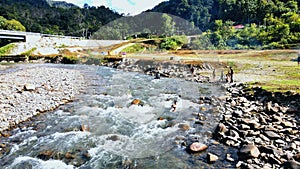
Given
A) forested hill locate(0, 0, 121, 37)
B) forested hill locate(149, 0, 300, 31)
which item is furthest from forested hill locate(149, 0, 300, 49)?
forested hill locate(0, 0, 121, 37)

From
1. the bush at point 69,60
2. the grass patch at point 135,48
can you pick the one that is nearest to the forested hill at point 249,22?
the grass patch at point 135,48

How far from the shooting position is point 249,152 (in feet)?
28.0

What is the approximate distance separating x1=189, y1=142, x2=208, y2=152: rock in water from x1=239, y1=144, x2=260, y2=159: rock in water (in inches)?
52.8

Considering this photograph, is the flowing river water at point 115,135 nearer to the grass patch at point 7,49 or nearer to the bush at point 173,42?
the bush at point 173,42

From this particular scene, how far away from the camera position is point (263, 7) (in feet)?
235

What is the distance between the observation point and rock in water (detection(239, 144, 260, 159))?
841cm

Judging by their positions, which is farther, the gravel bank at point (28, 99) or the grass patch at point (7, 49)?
the grass patch at point (7, 49)

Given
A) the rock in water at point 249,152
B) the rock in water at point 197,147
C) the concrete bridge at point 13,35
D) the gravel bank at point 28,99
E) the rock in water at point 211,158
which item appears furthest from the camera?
the concrete bridge at point 13,35

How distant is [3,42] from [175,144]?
159 ft

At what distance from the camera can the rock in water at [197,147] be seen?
930 centimetres

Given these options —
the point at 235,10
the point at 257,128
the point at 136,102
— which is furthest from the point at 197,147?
the point at 235,10

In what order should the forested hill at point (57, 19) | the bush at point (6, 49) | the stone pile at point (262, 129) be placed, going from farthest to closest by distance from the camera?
the forested hill at point (57, 19) → the bush at point (6, 49) → the stone pile at point (262, 129)

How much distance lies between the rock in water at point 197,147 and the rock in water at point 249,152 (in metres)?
1.34

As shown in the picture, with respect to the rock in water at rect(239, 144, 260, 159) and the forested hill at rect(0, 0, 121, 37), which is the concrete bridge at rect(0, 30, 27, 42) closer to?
the forested hill at rect(0, 0, 121, 37)
